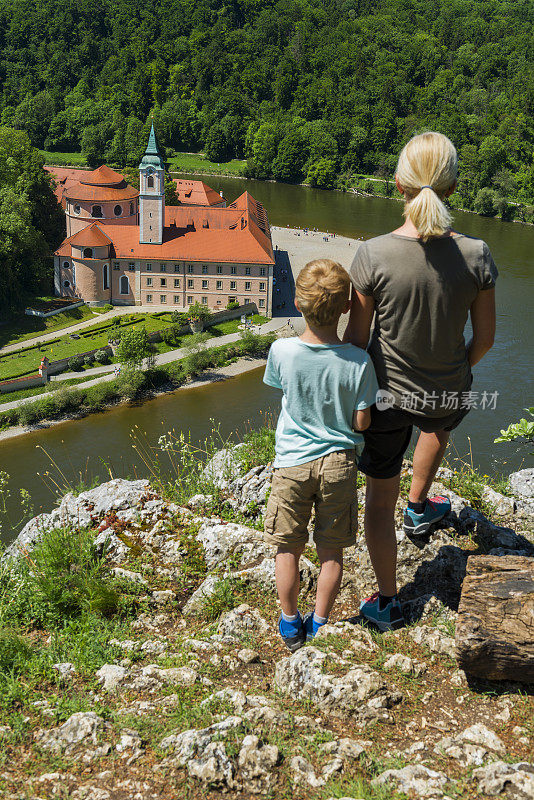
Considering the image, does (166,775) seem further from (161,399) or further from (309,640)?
(161,399)

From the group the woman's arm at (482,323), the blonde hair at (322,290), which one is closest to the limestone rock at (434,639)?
the woman's arm at (482,323)

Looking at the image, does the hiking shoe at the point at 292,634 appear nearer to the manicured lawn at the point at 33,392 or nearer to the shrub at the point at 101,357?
the manicured lawn at the point at 33,392

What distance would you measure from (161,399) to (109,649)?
2661cm

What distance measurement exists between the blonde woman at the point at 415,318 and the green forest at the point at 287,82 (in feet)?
217

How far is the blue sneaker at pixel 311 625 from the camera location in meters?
4.22

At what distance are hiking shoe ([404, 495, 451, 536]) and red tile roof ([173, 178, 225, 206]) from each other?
168ft

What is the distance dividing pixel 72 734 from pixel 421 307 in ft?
8.52

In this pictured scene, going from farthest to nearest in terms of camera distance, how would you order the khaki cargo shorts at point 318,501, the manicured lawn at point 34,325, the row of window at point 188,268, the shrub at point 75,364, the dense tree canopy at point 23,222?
1. the row of window at point 188,268
2. the dense tree canopy at point 23,222
3. the manicured lawn at point 34,325
4. the shrub at point 75,364
5. the khaki cargo shorts at point 318,501

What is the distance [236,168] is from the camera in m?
86.4

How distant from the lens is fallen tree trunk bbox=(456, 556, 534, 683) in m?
3.71

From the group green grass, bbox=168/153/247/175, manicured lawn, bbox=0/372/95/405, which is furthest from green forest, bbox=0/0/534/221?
manicured lawn, bbox=0/372/95/405

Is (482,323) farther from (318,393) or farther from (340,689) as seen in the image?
(340,689)

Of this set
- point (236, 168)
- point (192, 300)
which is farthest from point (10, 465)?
point (236, 168)

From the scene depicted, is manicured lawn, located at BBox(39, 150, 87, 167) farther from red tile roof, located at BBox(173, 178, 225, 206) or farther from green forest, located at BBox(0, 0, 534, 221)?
red tile roof, located at BBox(173, 178, 225, 206)
